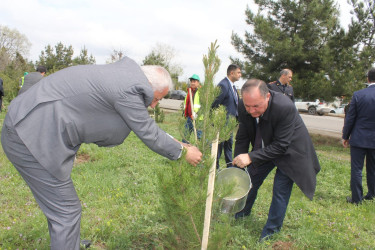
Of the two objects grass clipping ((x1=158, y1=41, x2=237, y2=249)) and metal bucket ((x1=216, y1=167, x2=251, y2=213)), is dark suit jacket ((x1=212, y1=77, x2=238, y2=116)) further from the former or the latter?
grass clipping ((x1=158, y1=41, x2=237, y2=249))

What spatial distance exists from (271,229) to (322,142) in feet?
29.5

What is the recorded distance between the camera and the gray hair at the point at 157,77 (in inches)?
80.3

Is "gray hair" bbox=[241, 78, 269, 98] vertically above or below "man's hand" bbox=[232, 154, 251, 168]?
above

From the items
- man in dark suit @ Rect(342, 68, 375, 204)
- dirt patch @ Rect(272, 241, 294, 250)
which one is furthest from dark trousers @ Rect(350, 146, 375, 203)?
dirt patch @ Rect(272, 241, 294, 250)

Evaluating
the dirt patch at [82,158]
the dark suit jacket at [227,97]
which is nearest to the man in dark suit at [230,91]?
the dark suit jacket at [227,97]

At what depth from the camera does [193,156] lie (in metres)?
2.09

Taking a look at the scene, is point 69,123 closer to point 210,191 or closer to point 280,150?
point 210,191

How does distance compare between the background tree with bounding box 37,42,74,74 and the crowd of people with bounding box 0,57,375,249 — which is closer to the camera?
the crowd of people with bounding box 0,57,375,249

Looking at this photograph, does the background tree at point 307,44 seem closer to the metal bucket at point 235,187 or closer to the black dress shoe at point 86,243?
the metal bucket at point 235,187

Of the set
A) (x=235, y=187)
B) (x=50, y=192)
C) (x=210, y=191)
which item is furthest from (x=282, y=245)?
(x=50, y=192)

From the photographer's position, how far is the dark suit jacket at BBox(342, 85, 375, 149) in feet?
13.9

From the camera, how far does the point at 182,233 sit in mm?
2414

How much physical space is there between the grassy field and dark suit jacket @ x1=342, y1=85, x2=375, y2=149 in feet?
3.08

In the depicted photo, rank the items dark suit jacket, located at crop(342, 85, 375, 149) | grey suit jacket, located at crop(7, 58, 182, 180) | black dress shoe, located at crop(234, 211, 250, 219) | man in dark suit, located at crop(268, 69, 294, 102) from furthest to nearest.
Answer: man in dark suit, located at crop(268, 69, 294, 102), dark suit jacket, located at crop(342, 85, 375, 149), black dress shoe, located at crop(234, 211, 250, 219), grey suit jacket, located at crop(7, 58, 182, 180)
